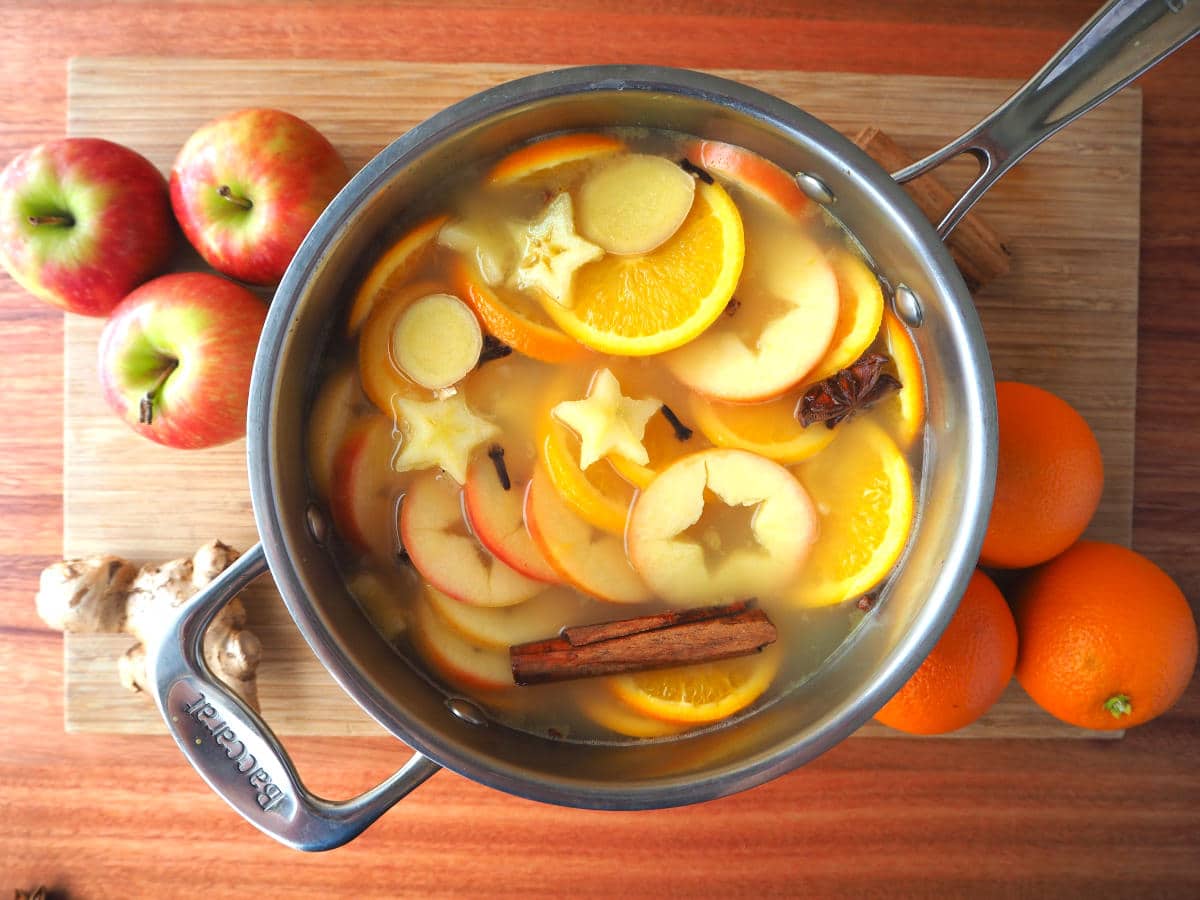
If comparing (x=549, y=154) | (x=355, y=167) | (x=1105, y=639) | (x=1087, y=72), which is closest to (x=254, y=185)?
(x=355, y=167)

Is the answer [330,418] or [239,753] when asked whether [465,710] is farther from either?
[330,418]

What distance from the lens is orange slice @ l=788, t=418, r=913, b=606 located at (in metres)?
1.03

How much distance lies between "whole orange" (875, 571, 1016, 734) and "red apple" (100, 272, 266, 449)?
0.88 metres

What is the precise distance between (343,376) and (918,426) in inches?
27.3

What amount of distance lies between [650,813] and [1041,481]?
0.71m

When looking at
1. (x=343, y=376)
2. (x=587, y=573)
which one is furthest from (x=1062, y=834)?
(x=343, y=376)

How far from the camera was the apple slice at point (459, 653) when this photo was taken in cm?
105

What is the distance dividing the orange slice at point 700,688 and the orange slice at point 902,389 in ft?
1.03

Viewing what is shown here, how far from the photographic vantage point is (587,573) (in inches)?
40.7

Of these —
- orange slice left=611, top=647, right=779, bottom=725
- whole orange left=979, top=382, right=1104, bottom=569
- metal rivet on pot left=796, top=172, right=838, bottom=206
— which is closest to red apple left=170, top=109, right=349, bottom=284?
metal rivet on pot left=796, top=172, right=838, bottom=206

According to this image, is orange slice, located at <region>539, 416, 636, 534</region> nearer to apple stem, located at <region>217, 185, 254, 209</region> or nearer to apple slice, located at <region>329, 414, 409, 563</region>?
apple slice, located at <region>329, 414, 409, 563</region>

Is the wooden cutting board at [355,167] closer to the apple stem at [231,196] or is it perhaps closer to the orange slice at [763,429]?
the apple stem at [231,196]

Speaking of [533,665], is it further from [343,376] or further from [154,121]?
[154,121]

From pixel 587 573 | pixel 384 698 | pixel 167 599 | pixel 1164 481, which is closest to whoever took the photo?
pixel 384 698
